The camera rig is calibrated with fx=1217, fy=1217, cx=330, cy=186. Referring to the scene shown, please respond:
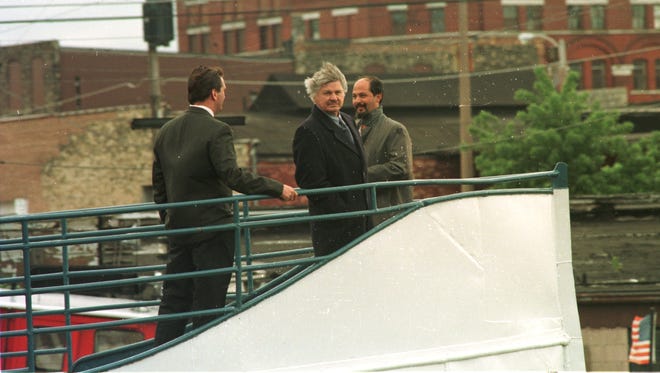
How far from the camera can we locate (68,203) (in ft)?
142

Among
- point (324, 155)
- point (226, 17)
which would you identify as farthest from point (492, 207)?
point (226, 17)

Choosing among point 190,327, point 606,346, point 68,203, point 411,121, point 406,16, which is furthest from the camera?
point 406,16

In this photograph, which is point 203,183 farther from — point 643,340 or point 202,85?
point 643,340

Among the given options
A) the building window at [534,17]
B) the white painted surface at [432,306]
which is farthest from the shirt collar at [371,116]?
the building window at [534,17]

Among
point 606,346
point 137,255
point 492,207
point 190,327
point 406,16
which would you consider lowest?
point 606,346

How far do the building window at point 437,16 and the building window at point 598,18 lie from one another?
32.0 feet

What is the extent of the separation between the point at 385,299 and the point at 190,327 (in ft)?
4.62

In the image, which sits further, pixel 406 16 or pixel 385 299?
pixel 406 16

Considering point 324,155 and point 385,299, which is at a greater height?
point 324,155

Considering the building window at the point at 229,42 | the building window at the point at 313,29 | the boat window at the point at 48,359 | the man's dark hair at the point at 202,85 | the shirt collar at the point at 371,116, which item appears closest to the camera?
the man's dark hair at the point at 202,85

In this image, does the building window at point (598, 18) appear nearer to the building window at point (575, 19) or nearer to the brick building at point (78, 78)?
the building window at point (575, 19)

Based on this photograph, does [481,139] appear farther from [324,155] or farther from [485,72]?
[324,155]

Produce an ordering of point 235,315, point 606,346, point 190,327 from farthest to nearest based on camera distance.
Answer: point 606,346 → point 190,327 → point 235,315

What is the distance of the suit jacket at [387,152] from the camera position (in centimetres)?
693
